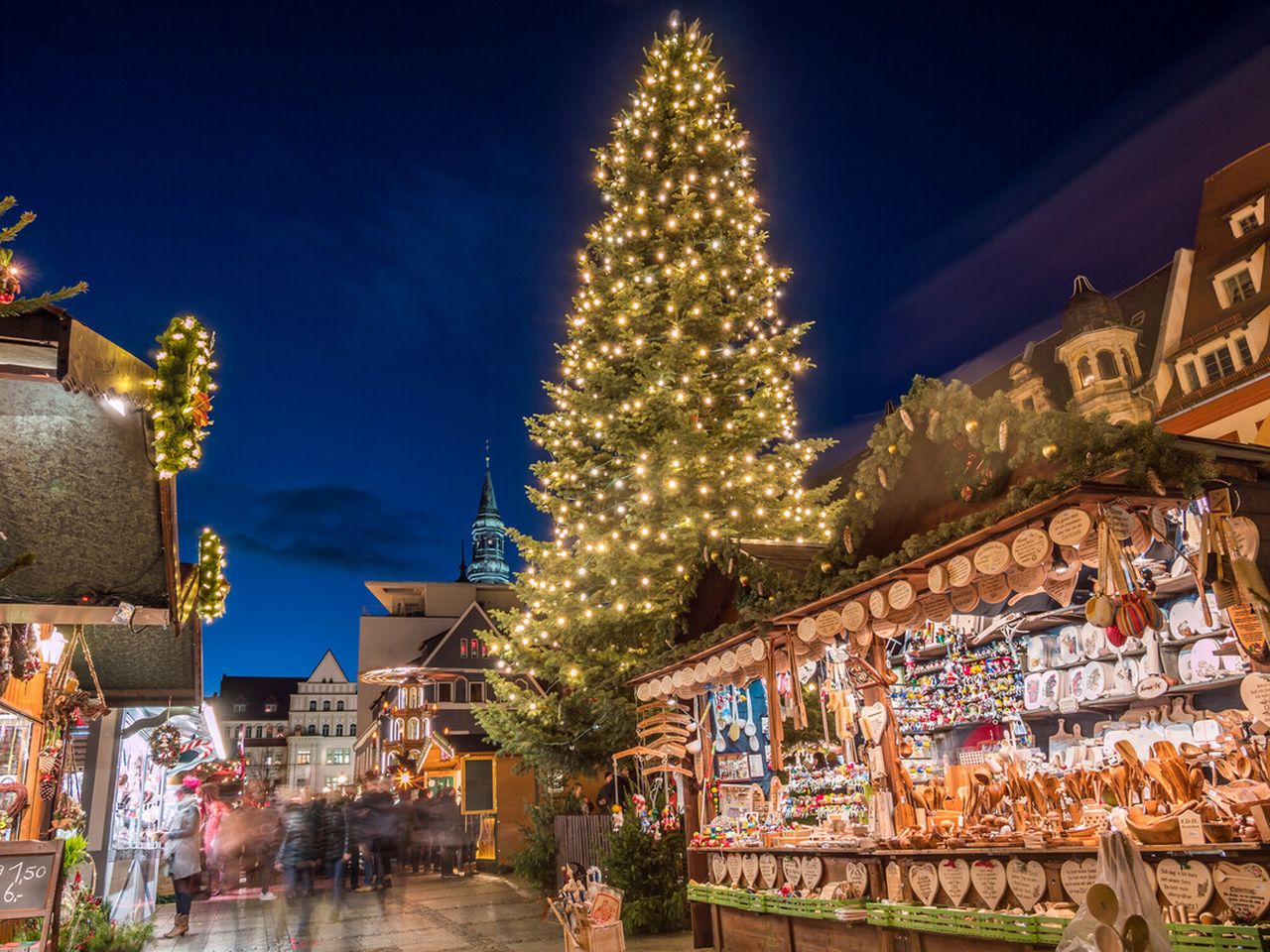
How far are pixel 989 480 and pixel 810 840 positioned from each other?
4281 millimetres

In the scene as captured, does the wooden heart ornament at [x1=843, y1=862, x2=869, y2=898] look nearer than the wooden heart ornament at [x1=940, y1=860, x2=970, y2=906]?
No

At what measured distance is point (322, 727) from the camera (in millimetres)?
91750

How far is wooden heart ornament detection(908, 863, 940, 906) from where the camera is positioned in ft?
22.2

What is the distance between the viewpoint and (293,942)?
36.9ft

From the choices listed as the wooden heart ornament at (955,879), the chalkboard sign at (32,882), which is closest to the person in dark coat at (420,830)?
the chalkboard sign at (32,882)

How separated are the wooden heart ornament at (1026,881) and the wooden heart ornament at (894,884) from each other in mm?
1153

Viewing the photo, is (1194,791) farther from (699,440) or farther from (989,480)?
(699,440)

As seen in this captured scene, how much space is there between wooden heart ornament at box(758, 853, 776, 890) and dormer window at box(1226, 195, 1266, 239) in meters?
18.6

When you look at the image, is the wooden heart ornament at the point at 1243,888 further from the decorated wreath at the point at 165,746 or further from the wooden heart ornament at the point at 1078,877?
the decorated wreath at the point at 165,746

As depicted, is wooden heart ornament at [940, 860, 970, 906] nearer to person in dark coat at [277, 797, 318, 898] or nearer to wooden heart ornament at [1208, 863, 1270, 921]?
wooden heart ornament at [1208, 863, 1270, 921]

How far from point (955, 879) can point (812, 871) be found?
1911 mm

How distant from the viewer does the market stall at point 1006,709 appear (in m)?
5.20

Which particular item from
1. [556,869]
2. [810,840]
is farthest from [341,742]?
[810,840]

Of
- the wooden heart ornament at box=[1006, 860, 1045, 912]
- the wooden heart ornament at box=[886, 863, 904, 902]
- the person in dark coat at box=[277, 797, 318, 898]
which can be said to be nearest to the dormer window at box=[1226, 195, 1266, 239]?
the wooden heart ornament at box=[886, 863, 904, 902]
